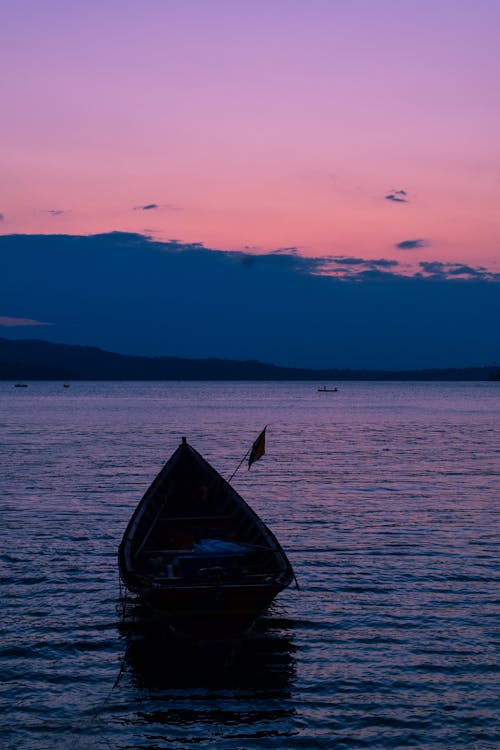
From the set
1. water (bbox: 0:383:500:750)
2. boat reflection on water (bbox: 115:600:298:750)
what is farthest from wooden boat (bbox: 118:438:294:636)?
water (bbox: 0:383:500:750)

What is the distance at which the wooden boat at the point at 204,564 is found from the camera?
585 inches

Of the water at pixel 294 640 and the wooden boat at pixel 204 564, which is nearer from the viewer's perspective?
the water at pixel 294 640

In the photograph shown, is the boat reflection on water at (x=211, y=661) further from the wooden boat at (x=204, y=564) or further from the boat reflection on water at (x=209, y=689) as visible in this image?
the wooden boat at (x=204, y=564)

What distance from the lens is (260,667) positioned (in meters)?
14.9

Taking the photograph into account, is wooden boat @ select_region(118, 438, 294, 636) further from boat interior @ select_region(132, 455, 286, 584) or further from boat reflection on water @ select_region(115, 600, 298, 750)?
boat reflection on water @ select_region(115, 600, 298, 750)

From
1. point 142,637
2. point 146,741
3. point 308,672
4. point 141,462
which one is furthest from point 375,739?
point 141,462

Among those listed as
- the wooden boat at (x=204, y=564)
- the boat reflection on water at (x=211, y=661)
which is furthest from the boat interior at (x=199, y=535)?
the boat reflection on water at (x=211, y=661)

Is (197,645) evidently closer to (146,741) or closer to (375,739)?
(146,741)

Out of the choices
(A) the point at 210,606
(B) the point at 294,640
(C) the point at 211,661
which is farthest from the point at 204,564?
(B) the point at 294,640

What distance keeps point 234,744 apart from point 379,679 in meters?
3.48

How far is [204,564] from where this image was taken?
650 inches

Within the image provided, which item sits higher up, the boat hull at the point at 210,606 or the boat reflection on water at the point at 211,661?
the boat hull at the point at 210,606

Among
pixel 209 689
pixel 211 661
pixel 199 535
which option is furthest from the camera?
pixel 199 535

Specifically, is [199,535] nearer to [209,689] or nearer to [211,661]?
[211,661]
